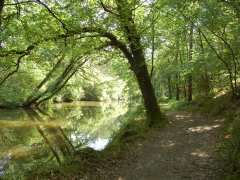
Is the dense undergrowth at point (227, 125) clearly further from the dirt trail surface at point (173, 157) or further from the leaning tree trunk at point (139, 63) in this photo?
the leaning tree trunk at point (139, 63)

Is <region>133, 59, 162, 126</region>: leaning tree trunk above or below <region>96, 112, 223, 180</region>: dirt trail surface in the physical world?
above

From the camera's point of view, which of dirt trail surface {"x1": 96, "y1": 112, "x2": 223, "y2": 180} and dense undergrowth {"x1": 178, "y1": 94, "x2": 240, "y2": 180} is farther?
dirt trail surface {"x1": 96, "y1": 112, "x2": 223, "y2": 180}

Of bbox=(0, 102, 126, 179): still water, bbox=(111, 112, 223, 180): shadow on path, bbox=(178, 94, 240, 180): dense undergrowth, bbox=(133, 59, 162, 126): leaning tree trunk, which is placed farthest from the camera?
bbox=(133, 59, 162, 126): leaning tree trunk

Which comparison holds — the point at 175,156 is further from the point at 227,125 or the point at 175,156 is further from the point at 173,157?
the point at 227,125

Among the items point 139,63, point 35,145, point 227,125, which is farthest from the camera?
point 35,145

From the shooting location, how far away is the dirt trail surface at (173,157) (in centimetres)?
800

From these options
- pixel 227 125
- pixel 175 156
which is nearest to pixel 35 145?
pixel 175 156

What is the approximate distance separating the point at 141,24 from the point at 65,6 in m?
4.19

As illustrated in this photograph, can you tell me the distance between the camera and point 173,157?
9.56 m

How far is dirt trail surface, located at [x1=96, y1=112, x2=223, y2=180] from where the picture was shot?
800 cm

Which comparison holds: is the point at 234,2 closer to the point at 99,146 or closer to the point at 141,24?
the point at 141,24

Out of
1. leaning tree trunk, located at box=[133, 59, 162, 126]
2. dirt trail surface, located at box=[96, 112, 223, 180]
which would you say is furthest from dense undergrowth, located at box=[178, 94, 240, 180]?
leaning tree trunk, located at box=[133, 59, 162, 126]

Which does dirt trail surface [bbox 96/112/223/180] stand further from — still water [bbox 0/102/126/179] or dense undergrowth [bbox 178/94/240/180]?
still water [bbox 0/102/126/179]

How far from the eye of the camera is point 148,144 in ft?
38.1
